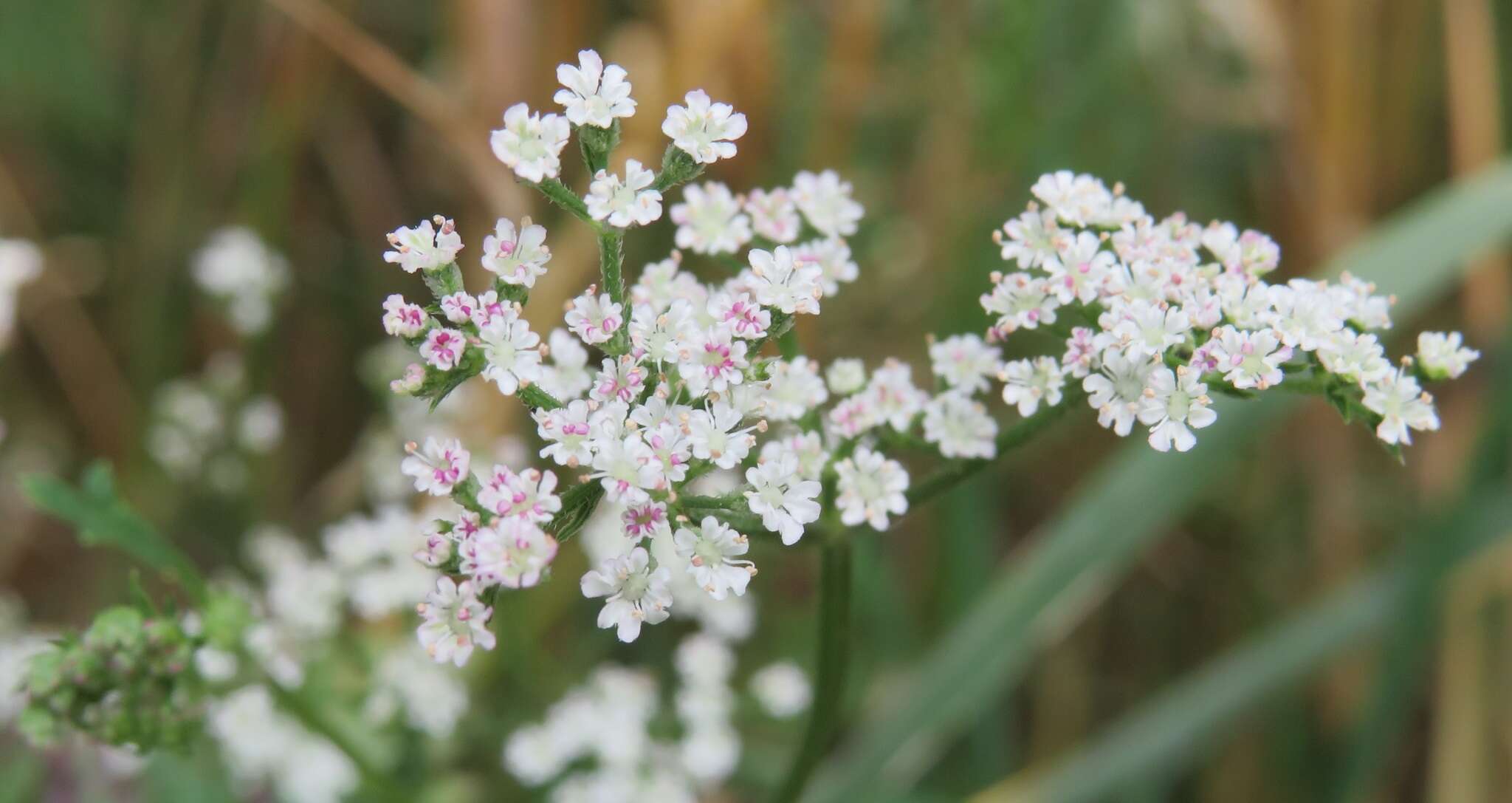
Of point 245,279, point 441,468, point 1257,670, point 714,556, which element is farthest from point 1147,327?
point 245,279

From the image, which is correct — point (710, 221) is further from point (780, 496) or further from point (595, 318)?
point (780, 496)

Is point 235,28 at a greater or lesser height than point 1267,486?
greater

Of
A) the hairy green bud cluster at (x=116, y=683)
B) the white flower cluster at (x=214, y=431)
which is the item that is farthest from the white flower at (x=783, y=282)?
the white flower cluster at (x=214, y=431)

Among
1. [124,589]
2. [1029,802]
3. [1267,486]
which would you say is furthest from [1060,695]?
[124,589]

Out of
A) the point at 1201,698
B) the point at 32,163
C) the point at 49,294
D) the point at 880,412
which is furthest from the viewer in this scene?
the point at 32,163

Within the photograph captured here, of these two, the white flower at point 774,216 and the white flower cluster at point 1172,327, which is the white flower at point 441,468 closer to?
the white flower at point 774,216

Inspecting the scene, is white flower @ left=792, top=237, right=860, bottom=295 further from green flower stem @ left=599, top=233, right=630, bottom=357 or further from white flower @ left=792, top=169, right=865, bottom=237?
green flower stem @ left=599, top=233, right=630, bottom=357

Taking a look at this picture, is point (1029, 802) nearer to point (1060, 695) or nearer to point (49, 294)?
point (1060, 695)
